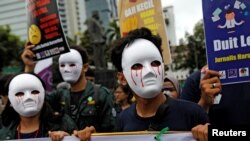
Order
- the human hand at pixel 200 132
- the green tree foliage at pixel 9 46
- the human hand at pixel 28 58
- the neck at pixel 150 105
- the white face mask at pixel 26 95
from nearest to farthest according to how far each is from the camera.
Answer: the human hand at pixel 200 132 → the neck at pixel 150 105 → the white face mask at pixel 26 95 → the human hand at pixel 28 58 → the green tree foliage at pixel 9 46

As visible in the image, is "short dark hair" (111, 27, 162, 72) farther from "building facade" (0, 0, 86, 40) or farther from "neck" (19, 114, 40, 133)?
"building facade" (0, 0, 86, 40)

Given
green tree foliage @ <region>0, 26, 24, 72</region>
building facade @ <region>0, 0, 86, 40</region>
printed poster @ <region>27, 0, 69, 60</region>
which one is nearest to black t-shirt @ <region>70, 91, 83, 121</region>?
printed poster @ <region>27, 0, 69, 60</region>

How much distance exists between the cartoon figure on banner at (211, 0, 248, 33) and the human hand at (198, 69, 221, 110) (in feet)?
0.92

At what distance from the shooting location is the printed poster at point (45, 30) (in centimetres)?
460

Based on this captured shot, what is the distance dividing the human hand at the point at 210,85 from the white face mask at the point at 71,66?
203 centimetres

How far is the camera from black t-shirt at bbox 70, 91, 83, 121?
4.60m

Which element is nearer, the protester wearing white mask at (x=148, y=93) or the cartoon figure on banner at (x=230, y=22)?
the protester wearing white mask at (x=148, y=93)

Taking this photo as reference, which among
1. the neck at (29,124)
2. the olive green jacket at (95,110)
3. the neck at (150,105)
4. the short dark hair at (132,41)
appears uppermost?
the short dark hair at (132,41)

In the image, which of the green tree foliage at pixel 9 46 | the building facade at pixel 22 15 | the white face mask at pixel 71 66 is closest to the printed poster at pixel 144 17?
the white face mask at pixel 71 66

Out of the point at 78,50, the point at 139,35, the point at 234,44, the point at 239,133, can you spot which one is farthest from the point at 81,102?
the point at 239,133

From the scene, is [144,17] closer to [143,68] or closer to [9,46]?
A: [143,68]

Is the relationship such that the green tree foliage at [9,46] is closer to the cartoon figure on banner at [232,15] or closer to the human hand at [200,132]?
the cartoon figure on banner at [232,15]

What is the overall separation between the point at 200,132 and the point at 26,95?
58.9 inches

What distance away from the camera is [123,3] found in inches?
181
